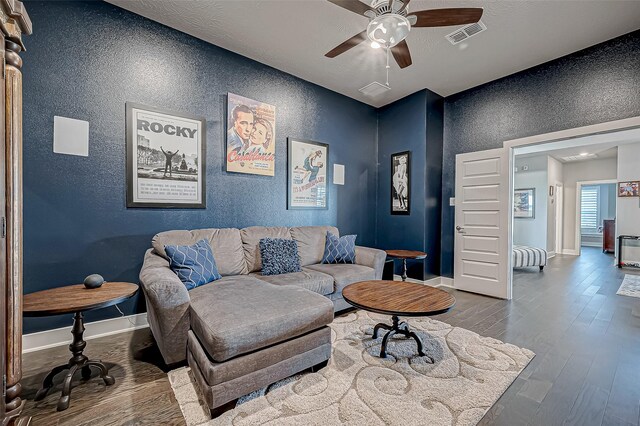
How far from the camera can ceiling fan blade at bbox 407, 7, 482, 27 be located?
1855mm

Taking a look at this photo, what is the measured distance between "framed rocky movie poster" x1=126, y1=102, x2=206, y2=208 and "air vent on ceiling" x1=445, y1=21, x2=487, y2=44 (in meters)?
2.84

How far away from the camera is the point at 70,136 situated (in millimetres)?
2318

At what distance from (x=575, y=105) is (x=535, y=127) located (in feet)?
1.34

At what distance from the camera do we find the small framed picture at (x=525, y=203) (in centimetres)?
716

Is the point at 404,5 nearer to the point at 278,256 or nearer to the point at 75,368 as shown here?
the point at 278,256

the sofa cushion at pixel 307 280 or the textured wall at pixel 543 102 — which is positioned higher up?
the textured wall at pixel 543 102

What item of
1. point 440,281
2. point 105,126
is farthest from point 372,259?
point 105,126

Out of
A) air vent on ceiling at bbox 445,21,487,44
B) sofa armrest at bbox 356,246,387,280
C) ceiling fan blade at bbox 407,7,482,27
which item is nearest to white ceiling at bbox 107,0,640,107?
air vent on ceiling at bbox 445,21,487,44

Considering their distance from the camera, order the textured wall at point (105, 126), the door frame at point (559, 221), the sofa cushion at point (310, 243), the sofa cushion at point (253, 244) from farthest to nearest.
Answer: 1. the door frame at point (559, 221)
2. the sofa cushion at point (310, 243)
3. the sofa cushion at point (253, 244)
4. the textured wall at point (105, 126)

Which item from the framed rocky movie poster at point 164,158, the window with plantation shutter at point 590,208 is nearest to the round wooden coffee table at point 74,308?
the framed rocky movie poster at point 164,158

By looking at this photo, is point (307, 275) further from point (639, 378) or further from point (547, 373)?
point (639, 378)

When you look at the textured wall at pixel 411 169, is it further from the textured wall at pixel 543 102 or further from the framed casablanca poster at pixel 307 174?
the framed casablanca poster at pixel 307 174

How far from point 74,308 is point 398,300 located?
Answer: 2.04m

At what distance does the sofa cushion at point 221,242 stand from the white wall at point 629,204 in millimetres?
7991
